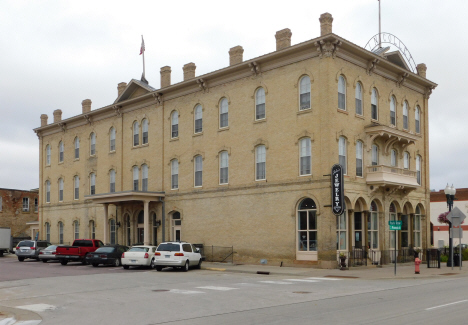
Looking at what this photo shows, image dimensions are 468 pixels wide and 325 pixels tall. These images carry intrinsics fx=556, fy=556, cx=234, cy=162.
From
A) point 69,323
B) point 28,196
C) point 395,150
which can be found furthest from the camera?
point 28,196

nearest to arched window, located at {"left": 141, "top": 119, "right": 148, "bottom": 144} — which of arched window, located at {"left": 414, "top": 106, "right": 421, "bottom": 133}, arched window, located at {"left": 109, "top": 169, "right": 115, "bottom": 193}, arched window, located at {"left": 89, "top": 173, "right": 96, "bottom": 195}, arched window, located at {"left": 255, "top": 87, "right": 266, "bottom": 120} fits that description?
arched window, located at {"left": 109, "top": 169, "right": 115, "bottom": 193}

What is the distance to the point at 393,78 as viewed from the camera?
36094 millimetres

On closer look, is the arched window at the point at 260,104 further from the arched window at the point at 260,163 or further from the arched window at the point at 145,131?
the arched window at the point at 145,131

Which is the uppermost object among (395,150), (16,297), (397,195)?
(395,150)

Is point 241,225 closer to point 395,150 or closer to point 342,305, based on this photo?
point 395,150

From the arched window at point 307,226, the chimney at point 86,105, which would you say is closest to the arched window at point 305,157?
the arched window at point 307,226

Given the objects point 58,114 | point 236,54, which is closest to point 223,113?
point 236,54

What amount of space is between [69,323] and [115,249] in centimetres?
2076

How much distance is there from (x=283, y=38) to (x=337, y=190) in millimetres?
10000

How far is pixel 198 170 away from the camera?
127 ft

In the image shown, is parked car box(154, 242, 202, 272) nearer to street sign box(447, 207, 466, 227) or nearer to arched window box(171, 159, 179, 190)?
arched window box(171, 159, 179, 190)

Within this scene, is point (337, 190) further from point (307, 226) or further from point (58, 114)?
point (58, 114)

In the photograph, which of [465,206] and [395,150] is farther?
[465,206]

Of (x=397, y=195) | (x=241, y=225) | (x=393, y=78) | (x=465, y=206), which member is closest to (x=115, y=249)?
(x=241, y=225)
